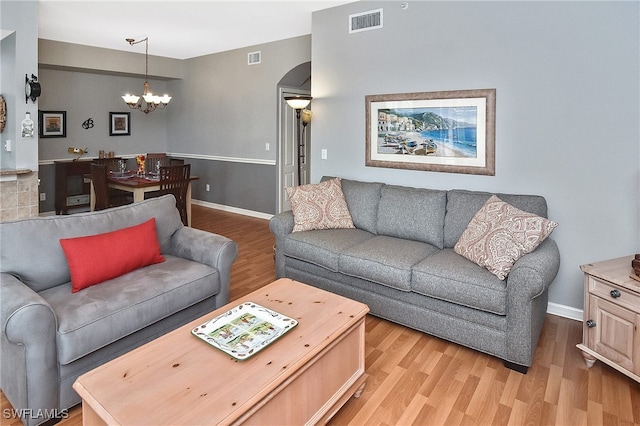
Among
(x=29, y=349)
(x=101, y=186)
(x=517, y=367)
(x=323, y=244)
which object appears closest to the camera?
(x=29, y=349)

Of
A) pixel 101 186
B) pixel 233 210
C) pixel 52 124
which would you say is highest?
pixel 52 124

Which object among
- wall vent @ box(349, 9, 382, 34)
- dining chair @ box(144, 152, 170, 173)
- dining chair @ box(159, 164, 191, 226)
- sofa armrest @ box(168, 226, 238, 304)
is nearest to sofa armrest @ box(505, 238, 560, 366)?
sofa armrest @ box(168, 226, 238, 304)

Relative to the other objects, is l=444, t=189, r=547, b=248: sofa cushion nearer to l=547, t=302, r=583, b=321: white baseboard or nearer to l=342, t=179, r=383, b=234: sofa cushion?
l=342, t=179, r=383, b=234: sofa cushion

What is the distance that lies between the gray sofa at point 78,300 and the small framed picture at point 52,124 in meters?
4.72

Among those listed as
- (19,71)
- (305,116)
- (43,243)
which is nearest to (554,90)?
(43,243)

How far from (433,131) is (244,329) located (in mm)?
2572

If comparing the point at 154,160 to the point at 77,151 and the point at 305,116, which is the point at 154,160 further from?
the point at 305,116

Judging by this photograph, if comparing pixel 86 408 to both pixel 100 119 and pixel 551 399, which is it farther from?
pixel 100 119

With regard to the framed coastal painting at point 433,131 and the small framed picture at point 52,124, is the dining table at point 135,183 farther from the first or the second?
the framed coastal painting at point 433,131

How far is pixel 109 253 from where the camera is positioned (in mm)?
2480

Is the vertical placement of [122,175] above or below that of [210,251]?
above

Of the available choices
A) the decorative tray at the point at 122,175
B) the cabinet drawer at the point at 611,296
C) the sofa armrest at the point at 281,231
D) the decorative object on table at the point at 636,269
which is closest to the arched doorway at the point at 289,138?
the decorative tray at the point at 122,175

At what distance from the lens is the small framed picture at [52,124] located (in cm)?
639

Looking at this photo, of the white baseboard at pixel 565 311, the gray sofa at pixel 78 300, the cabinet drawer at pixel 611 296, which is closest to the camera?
the gray sofa at pixel 78 300
